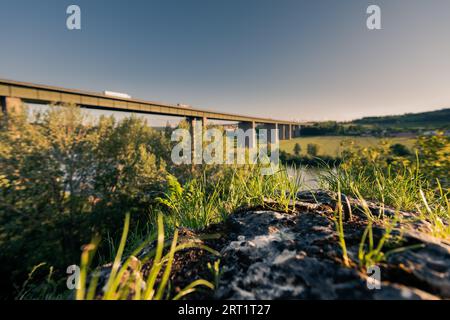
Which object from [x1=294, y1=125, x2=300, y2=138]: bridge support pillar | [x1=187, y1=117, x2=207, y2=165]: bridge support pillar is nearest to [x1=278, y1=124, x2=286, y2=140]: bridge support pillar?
[x1=294, y1=125, x2=300, y2=138]: bridge support pillar

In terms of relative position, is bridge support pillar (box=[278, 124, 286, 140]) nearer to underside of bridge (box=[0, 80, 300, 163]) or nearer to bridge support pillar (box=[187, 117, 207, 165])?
underside of bridge (box=[0, 80, 300, 163])

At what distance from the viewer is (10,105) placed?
12109 mm

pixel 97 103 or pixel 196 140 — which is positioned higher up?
pixel 97 103

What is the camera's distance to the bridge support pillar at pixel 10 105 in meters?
11.9

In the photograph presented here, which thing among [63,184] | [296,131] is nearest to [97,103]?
[63,184]

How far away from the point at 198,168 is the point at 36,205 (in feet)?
51.9

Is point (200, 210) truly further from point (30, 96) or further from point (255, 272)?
point (30, 96)

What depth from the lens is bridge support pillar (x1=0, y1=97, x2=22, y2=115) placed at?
1188cm

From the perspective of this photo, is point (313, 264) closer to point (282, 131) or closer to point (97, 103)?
point (97, 103)

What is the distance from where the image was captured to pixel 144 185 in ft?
57.5

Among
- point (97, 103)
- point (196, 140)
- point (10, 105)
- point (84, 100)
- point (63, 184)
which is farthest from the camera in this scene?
point (196, 140)

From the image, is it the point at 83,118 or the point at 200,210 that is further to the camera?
the point at 83,118

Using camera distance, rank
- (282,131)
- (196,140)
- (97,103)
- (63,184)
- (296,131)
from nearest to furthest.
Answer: (63,184) < (97,103) < (196,140) < (282,131) < (296,131)
